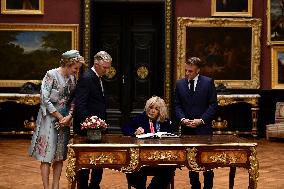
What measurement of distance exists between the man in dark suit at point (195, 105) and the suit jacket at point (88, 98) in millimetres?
992

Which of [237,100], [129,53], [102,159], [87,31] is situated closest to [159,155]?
[102,159]

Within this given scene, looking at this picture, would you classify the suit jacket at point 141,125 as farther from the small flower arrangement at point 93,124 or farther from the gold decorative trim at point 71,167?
the gold decorative trim at point 71,167

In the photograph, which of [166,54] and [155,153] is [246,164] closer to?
[155,153]

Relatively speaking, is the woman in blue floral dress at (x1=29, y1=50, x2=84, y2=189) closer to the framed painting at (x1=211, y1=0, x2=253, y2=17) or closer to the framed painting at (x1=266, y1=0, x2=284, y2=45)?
the framed painting at (x1=211, y1=0, x2=253, y2=17)

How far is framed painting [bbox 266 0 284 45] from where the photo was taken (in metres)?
13.1

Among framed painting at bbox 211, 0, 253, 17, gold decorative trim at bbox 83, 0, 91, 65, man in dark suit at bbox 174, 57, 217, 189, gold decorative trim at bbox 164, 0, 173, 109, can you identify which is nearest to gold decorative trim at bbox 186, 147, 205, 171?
man in dark suit at bbox 174, 57, 217, 189

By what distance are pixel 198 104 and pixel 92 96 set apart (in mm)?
1284

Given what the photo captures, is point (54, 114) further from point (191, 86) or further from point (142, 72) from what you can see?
point (142, 72)

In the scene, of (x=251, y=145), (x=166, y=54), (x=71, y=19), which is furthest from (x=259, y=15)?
(x=251, y=145)

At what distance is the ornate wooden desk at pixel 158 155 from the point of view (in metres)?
5.00

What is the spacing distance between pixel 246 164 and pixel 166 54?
26.9ft

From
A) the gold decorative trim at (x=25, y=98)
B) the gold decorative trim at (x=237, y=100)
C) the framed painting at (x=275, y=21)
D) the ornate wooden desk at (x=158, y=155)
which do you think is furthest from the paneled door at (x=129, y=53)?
the ornate wooden desk at (x=158, y=155)

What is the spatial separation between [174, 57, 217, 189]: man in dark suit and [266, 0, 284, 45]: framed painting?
723 cm

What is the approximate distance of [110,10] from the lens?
13.7 meters
